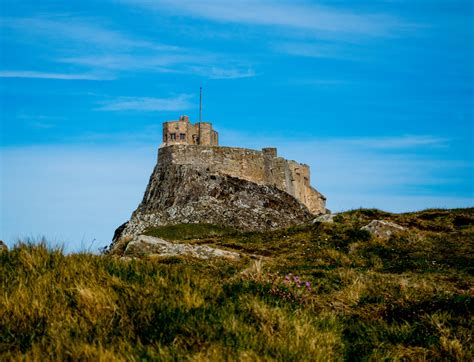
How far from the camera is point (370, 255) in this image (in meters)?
19.1

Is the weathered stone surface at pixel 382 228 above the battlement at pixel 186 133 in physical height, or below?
below

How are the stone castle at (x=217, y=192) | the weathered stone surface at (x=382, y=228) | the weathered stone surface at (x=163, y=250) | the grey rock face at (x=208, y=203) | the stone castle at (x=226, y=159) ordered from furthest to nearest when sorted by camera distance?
the stone castle at (x=226, y=159), the stone castle at (x=217, y=192), the grey rock face at (x=208, y=203), the weathered stone surface at (x=382, y=228), the weathered stone surface at (x=163, y=250)

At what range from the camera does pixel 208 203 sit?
150ft

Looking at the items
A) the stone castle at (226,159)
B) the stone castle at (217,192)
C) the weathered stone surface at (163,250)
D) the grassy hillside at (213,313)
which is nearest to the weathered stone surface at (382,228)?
the weathered stone surface at (163,250)

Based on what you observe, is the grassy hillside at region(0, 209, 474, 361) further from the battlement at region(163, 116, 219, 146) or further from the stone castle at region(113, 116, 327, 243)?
the battlement at region(163, 116, 219, 146)

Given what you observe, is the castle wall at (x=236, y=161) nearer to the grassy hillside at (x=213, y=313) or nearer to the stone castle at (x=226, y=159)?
the stone castle at (x=226, y=159)

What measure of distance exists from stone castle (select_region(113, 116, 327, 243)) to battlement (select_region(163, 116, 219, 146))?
14.5 metres

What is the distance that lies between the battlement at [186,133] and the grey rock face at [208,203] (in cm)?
1869

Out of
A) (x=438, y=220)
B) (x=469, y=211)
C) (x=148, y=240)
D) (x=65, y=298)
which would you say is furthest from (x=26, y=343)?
(x=469, y=211)

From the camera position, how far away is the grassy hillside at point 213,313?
7.19 m

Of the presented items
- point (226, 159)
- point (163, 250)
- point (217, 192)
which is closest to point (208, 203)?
point (217, 192)

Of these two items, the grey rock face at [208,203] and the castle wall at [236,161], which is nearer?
the grey rock face at [208,203]

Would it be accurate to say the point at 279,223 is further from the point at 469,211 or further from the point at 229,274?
the point at 229,274

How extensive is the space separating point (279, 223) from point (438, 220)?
70.5ft
